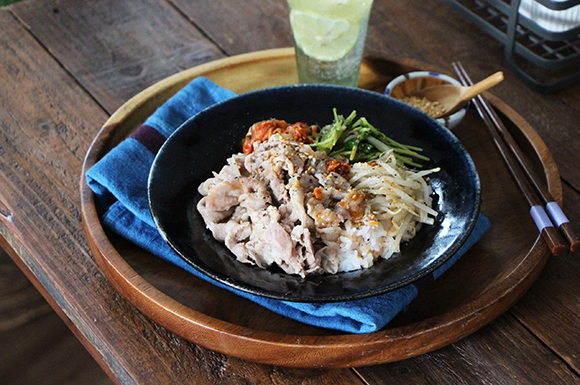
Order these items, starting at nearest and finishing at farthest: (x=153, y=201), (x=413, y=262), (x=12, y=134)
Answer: (x=413, y=262) < (x=153, y=201) < (x=12, y=134)

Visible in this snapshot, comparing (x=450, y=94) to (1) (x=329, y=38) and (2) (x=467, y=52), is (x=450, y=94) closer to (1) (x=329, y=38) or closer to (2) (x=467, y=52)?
(1) (x=329, y=38)

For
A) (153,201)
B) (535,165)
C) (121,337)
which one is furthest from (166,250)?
(535,165)

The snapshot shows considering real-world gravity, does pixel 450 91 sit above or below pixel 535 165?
above

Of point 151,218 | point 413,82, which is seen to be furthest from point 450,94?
point 151,218

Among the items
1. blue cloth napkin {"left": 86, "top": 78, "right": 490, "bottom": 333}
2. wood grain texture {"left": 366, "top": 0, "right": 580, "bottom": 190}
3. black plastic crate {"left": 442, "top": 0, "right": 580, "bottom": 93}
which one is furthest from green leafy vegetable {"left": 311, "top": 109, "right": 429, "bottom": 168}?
black plastic crate {"left": 442, "top": 0, "right": 580, "bottom": 93}

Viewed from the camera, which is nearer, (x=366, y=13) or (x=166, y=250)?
(x=166, y=250)

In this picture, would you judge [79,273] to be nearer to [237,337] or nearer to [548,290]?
[237,337]

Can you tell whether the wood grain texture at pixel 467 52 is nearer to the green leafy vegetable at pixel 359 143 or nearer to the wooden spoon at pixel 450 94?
the wooden spoon at pixel 450 94

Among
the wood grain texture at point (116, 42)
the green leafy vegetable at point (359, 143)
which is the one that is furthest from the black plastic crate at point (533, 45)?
the wood grain texture at point (116, 42)
